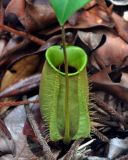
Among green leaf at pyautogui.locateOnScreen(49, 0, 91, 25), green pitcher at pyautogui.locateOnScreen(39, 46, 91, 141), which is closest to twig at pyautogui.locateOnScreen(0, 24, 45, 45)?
green pitcher at pyautogui.locateOnScreen(39, 46, 91, 141)

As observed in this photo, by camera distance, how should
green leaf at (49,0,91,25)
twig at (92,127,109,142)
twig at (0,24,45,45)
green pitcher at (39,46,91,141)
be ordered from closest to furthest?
green leaf at (49,0,91,25)
green pitcher at (39,46,91,141)
twig at (92,127,109,142)
twig at (0,24,45,45)

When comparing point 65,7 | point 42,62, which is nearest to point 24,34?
point 42,62

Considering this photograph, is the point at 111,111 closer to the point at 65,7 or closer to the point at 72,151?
the point at 72,151

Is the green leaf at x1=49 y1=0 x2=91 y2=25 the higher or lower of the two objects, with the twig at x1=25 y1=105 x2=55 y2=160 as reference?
higher

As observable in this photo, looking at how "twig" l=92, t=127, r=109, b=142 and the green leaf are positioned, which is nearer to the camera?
the green leaf

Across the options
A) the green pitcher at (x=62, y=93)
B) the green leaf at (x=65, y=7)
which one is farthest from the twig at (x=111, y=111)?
the green leaf at (x=65, y=7)

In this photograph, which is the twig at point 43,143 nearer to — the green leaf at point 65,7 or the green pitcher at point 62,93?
the green pitcher at point 62,93

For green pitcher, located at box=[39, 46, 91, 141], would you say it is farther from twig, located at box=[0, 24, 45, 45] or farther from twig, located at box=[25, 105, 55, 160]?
twig, located at box=[0, 24, 45, 45]
